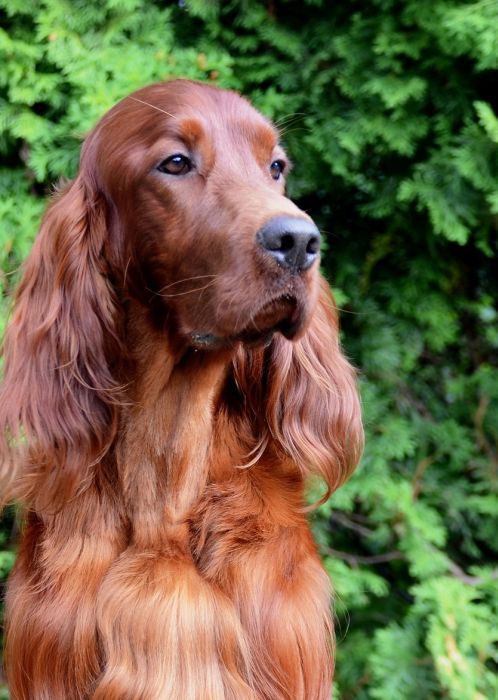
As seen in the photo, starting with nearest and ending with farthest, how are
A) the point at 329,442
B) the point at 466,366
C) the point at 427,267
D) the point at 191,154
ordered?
the point at 191,154 < the point at 329,442 < the point at 427,267 < the point at 466,366

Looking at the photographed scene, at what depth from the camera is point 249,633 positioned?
1933mm

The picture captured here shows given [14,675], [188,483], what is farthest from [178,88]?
[14,675]

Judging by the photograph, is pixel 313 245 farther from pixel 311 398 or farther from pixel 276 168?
pixel 311 398

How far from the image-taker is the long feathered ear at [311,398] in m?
2.11

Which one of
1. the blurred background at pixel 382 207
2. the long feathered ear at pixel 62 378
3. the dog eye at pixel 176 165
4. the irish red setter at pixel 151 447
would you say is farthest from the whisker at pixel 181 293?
the blurred background at pixel 382 207

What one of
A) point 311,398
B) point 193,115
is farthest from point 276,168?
point 311,398

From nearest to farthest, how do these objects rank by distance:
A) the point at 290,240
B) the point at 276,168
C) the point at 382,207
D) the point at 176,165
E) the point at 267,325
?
the point at 290,240 < the point at 267,325 < the point at 176,165 < the point at 276,168 < the point at 382,207

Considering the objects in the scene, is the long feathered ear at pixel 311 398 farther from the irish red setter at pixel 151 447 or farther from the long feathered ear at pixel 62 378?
the long feathered ear at pixel 62 378

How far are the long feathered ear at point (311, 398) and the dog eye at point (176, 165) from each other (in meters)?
0.47

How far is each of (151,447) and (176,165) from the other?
640 mm

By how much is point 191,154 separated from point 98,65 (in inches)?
43.6

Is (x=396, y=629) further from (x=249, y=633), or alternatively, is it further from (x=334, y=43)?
(x=334, y=43)

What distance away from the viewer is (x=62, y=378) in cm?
196

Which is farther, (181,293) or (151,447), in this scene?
(151,447)
